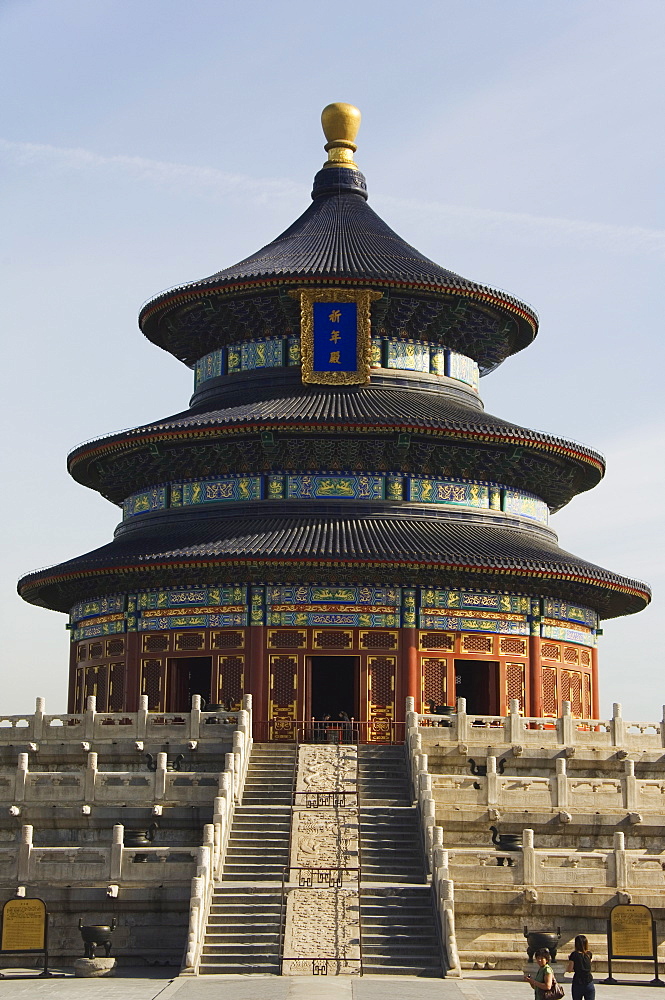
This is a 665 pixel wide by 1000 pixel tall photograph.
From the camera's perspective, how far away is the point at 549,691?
4631 cm

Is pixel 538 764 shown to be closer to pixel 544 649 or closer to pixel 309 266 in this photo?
pixel 544 649

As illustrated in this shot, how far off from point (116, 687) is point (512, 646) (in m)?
11.6

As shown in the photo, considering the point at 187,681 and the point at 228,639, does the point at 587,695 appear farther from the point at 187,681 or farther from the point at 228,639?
the point at 187,681

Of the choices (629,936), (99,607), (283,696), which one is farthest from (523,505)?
(629,936)

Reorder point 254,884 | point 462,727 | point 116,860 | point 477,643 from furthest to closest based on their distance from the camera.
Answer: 1. point 477,643
2. point 462,727
3. point 254,884
4. point 116,860

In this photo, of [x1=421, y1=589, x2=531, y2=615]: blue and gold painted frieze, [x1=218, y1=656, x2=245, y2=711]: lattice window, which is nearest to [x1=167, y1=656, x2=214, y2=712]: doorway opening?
[x1=218, y1=656, x2=245, y2=711]: lattice window

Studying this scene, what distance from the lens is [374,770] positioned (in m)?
34.9

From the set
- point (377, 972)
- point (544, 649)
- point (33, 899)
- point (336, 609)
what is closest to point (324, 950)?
point (377, 972)

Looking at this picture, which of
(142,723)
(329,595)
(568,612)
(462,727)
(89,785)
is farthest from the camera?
(568,612)

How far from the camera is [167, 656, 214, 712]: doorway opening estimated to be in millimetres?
45250

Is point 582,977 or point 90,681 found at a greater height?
point 90,681

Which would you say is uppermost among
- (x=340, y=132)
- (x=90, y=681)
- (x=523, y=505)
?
(x=340, y=132)

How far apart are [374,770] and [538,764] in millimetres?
3585

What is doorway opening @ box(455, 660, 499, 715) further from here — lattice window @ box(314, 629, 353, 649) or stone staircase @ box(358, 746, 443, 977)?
stone staircase @ box(358, 746, 443, 977)
